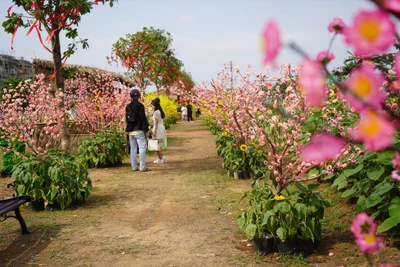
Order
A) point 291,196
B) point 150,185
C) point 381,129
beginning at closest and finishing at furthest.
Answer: point 381,129, point 291,196, point 150,185

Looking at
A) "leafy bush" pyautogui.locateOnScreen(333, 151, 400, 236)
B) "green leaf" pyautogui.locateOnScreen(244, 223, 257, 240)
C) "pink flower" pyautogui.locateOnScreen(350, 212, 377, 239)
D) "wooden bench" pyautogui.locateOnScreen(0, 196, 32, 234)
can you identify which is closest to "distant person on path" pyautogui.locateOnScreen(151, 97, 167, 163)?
"wooden bench" pyautogui.locateOnScreen(0, 196, 32, 234)

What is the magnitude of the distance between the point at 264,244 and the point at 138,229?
5.88 feet

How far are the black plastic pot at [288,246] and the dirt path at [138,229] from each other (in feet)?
1.37


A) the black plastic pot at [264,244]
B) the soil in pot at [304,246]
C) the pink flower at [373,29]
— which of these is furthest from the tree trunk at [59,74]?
the pink flower at [373,29]

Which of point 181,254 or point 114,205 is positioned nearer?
point 181,254

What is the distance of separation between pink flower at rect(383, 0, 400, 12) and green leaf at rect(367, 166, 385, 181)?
4.02m

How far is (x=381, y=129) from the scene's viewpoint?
657 mm

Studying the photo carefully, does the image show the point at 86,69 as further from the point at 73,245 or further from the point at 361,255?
the point at 361,255

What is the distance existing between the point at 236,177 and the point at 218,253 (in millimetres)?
4128

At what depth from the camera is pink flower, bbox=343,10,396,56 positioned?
631mm

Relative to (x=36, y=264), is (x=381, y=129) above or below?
above

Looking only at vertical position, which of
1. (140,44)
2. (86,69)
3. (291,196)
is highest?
(140,44)

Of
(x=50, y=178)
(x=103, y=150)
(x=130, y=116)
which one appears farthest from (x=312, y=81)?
(x=103, y=150)

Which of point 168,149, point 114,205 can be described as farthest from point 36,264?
point 168,149
